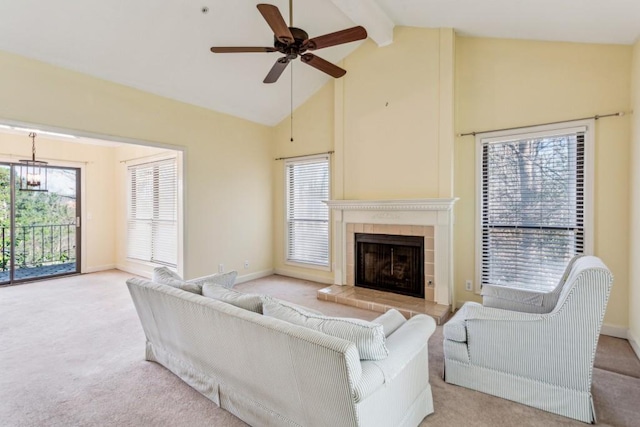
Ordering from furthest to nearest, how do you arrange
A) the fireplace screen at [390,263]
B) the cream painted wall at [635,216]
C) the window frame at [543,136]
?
the fireplace screen at [390,263]
the window frame at [543,136]
the cream painted wall at [635,216]

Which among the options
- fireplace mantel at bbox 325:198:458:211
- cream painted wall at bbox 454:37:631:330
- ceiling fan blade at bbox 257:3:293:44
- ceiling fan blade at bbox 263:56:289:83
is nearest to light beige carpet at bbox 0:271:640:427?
cream painted wall at bbox 454:37:631:330

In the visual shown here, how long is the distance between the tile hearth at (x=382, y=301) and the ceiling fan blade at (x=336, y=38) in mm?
2955

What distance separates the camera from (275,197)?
6090 millimetres

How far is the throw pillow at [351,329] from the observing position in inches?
59.7

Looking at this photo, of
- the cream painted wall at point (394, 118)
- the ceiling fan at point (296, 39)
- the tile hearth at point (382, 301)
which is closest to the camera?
the ceiling fan at point (296, 39)

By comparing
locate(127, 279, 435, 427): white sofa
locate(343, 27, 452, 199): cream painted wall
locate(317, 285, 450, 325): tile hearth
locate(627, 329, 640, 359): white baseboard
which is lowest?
locate(627, 329, 640, 359): white baseboard

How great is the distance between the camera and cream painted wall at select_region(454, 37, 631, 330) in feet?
10.2

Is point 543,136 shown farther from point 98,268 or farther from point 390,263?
point 98,268

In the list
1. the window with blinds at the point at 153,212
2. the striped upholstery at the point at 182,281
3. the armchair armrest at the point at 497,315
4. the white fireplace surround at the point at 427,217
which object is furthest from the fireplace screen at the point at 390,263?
the window with blinds at the point at 153,212

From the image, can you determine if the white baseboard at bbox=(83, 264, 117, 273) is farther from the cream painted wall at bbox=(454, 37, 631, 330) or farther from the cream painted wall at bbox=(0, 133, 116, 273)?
the cream painted wall at bbox=(454, 37, 631, 330)

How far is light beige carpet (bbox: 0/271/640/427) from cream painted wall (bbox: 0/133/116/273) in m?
2.67

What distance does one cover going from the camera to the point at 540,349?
2.08m

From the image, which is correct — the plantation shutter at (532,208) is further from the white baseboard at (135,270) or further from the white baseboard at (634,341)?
the white baseboard at (135,270)

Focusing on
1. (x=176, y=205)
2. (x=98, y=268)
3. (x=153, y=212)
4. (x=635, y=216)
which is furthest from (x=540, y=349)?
(x=98, y=268)
